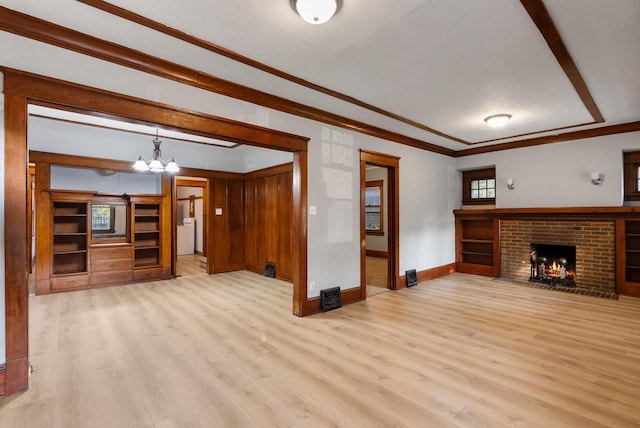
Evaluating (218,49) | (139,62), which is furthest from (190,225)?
(218,49)

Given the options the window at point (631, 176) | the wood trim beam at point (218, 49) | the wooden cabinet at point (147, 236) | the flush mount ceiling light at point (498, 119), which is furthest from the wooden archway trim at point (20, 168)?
the window at point (631, 176)

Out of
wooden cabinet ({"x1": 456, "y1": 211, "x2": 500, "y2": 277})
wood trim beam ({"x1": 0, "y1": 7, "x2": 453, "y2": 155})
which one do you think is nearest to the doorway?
wood trim beam ({"x1": 0, "y1": 7, "x2": 453, "y2": 155})

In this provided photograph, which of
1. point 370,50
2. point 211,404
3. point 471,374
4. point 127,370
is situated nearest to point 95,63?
point 370,50

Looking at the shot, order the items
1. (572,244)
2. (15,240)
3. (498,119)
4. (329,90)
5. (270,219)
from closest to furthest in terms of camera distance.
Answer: (15,240)
(329,90)
(498,119)
(572,244)
(270,219)

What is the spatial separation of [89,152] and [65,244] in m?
1.71

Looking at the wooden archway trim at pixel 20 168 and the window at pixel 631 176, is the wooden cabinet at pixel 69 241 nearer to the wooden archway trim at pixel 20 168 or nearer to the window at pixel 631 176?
the wooden archway trim at pixel 20 168

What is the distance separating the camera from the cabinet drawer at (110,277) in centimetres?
559

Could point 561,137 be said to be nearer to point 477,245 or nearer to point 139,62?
point 477,245

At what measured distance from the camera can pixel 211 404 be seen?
7.13ft

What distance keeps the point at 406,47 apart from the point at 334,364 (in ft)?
9.20

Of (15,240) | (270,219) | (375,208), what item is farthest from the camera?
(375,208)

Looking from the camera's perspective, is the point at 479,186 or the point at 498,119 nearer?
the point at 498,119

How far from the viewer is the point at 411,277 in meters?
5.65

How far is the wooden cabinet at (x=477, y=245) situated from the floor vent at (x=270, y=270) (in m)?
4.01
